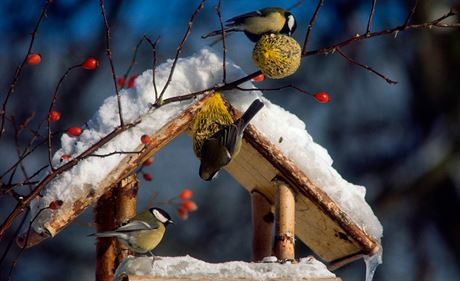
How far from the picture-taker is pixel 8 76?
6863 mm

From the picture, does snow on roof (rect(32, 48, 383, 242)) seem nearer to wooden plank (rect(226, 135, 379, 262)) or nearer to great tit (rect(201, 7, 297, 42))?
wooden plank (rect(226, 135, 379, 262))

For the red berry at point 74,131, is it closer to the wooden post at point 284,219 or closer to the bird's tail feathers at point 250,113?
the bird's tail feathers at point 250,113

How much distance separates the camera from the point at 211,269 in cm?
247

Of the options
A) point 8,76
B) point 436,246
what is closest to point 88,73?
point 8,76

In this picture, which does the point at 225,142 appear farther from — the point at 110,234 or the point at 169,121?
the point at 110,234

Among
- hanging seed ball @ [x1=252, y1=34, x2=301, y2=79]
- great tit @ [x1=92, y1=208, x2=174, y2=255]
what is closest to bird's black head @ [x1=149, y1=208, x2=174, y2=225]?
great tit @ [x1=92, y1=208, x2=174, y2=255]

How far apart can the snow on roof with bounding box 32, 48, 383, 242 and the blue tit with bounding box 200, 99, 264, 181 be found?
77 millimetres

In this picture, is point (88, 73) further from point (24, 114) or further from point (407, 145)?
point (407, 145)

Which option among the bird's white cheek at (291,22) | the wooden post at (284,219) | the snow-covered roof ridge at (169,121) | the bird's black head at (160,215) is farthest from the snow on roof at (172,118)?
the bird's white cheek at (291,22)

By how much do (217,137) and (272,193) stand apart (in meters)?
0.49

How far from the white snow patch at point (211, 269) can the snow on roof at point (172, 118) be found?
256 millimetres

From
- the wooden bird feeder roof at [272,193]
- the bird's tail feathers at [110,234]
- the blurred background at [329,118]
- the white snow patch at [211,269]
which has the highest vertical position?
the blurred background at [329,118]

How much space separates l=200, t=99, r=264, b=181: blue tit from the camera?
2.63m

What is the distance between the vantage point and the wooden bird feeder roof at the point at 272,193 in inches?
100
